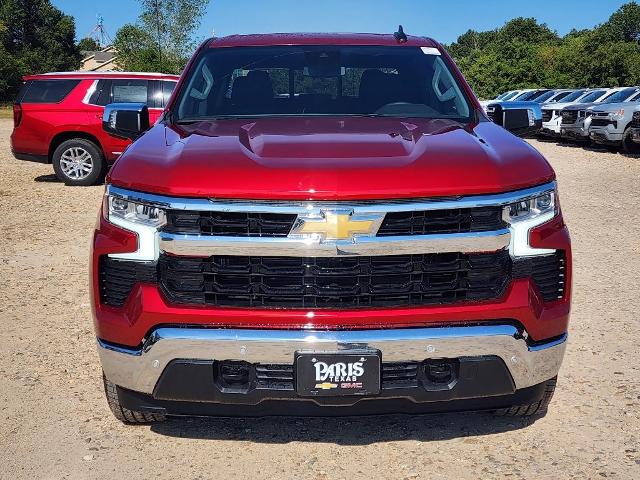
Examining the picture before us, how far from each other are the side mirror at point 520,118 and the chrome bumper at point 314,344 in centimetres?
185

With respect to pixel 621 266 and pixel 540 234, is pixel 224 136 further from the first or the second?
pixel 621 266

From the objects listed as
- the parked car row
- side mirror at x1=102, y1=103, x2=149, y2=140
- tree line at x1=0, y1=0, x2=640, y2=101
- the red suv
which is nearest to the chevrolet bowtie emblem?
side mirror at x1=102, y1=103, x2=149, y2=140

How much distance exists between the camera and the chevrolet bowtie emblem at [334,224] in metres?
2.92

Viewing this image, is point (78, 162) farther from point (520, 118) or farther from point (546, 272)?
point (546, 272)

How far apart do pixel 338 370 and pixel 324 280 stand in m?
0.35

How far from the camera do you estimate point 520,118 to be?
14.9 ft

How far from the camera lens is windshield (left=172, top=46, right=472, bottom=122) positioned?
4.32 meters

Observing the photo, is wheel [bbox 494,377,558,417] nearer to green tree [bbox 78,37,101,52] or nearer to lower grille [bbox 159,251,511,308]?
lower grille [bbox 159,251,511,308]

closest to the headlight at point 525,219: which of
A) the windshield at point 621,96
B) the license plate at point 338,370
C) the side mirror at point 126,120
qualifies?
the license plate at point 338,370

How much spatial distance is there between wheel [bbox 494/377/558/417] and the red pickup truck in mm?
311

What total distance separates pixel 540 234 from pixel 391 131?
91 centimetres

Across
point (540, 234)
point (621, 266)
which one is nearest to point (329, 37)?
point (540, 234)

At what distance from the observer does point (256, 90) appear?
443 cm

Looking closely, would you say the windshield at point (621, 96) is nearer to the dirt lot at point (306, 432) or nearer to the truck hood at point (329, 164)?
the dirt lot at point (306, 432)
